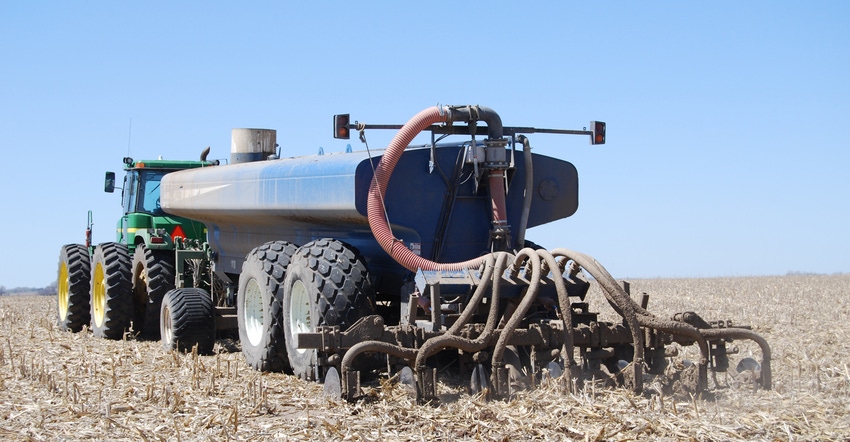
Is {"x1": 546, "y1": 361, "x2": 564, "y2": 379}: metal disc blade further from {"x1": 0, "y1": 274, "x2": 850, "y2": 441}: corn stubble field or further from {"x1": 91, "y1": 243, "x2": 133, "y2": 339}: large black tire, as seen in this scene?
{"x1": 91, "y1": 243, "x2": 133, "y2": 339}: large black tire

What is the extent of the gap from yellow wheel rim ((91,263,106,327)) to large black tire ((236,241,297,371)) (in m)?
4.49

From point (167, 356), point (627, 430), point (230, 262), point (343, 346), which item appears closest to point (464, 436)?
point (627, 430)

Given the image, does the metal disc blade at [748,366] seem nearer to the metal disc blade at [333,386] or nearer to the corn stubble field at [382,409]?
the corn stubble field at [382,409]

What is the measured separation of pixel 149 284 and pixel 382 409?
265 inches

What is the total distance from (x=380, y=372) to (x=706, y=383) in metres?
2.54

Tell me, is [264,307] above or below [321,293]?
below

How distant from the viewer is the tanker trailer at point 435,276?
699cm

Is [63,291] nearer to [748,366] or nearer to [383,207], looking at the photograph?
[383,207]

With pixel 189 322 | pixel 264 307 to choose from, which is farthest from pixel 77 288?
pixel 264 307

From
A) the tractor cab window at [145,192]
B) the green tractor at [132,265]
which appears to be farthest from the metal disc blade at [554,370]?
the tractor cab window at [145,192]

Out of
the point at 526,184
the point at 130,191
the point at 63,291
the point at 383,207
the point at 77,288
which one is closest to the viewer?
the point at 383,207

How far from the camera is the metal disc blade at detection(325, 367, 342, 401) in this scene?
273 inches

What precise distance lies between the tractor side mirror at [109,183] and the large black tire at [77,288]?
0.90m

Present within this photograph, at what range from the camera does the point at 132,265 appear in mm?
13133
